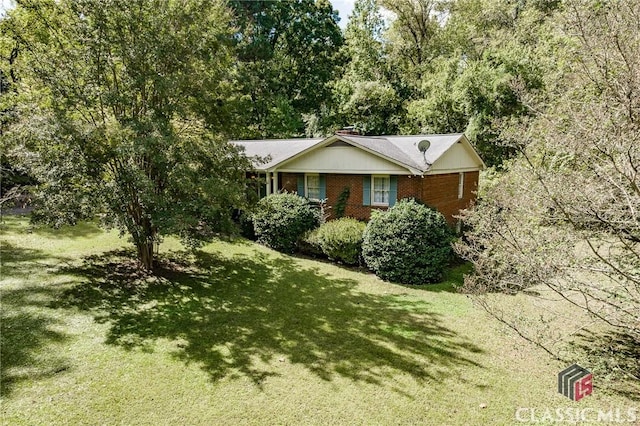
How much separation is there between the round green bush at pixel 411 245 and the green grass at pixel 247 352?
21.3 inches

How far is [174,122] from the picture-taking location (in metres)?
11.5

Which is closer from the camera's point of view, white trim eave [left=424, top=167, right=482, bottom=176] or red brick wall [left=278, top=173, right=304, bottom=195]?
white trim eave [left=424, top=167, right=482, bottom=176]

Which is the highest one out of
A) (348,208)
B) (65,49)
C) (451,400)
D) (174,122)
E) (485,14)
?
(485,14)

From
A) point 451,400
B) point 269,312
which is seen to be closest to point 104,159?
point 269,312

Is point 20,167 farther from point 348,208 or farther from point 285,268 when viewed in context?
point 348,208

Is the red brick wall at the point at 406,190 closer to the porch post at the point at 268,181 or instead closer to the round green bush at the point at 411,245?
the porch post at the point at 268,181

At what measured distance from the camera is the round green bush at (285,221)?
619 inches

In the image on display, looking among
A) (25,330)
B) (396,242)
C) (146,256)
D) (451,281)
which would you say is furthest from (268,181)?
(25,330)

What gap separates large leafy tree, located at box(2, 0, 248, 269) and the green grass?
2.05m

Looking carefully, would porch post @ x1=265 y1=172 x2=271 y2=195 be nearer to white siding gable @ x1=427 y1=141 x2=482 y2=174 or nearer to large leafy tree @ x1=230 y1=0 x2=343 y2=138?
white siding gable @ x1=427 y1=141 x2=482 y2=174

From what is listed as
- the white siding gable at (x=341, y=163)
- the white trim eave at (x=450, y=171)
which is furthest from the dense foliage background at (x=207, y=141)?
the white siding gable at (x=341, y=163)

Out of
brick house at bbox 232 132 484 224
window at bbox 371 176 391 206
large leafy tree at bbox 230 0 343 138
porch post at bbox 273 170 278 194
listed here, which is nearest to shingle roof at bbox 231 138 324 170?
brick house at bbox 232 132 484 224

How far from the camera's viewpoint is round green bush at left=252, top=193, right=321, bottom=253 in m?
15.7

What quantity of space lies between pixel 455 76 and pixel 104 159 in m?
22.5
